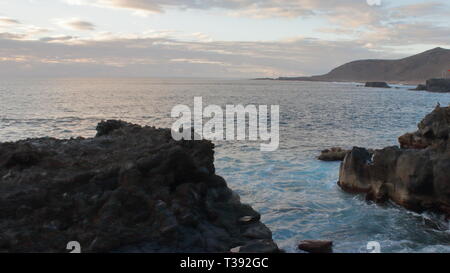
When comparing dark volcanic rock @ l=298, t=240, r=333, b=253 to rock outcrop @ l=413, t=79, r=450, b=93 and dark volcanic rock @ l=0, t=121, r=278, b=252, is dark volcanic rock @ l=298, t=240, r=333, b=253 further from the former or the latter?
rock outcrop @ l=413, t=79, r=450, b=93

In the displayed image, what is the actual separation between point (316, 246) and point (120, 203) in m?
6.90

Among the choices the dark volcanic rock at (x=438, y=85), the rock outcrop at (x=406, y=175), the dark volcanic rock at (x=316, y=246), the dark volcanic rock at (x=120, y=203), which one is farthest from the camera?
the dark volcanic rock at (x=438, y=85)

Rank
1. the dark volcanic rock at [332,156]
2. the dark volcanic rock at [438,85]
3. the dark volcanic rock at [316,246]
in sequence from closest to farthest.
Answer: the dark volcanic rock at [316,246]
the dark volcanic rock at [332,156]
the dark volcanic rock at [438,85]

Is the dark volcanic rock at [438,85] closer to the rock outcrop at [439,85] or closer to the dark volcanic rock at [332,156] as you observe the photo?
the rock outcrop at [439,85]

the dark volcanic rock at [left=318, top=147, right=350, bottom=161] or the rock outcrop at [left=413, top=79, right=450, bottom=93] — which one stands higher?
the rock outcrop at [left=413, top=79, right=450, bottom=93]

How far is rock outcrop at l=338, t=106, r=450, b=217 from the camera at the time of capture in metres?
17.0

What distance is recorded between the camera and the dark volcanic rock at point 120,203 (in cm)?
957

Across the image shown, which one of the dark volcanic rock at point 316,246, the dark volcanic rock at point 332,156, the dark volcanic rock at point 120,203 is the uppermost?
the dark volcanic rock at point 120,203

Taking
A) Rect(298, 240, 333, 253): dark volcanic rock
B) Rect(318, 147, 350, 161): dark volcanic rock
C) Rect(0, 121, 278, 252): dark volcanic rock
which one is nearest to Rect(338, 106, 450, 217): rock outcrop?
Rect(318, 147, 350, 161): dark volcanic rock

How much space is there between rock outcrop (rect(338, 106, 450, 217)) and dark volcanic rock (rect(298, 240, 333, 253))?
648 centimetres

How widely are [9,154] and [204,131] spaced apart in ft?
98.3

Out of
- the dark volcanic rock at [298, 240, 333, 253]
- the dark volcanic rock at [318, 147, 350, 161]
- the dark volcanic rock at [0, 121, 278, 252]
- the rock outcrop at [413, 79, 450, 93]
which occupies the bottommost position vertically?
Result: the dark volcanic rock at [298, 240, 333, 253]

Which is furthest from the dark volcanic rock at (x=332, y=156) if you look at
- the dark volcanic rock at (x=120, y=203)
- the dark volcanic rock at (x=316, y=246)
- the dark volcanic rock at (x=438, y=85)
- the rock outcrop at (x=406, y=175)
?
the dark volcanic rock at (x=438, y=85)

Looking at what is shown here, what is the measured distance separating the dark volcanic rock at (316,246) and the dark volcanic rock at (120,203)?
7.27 feet
